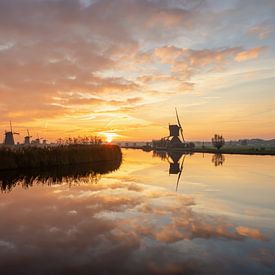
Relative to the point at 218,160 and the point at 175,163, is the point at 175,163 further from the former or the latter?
the point at 218,160

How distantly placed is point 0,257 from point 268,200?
10.6 m

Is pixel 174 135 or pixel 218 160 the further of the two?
pixel 174 135

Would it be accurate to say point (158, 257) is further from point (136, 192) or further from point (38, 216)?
point (136, 192)

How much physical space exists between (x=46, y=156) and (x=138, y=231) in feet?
71.0

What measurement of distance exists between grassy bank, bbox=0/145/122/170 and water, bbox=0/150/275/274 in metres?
10.5

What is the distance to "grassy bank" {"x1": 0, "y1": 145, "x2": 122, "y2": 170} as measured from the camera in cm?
2523

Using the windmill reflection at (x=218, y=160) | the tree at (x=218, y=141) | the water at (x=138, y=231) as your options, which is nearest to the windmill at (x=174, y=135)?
the tree at (x=218, y=141)

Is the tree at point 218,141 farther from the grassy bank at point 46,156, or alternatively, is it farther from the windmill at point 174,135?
the grassy bank at point 46,156

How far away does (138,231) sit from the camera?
8766 mm

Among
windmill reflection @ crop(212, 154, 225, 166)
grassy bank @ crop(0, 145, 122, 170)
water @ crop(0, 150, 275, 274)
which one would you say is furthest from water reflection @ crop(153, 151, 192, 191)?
grassy bank @ crop(0, 145, 122, 170)

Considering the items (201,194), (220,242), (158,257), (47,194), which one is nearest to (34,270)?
(158,257)

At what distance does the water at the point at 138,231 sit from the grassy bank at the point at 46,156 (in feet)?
34.4

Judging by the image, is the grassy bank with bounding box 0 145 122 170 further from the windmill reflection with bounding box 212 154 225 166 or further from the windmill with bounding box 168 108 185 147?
the windmill with bounding box 168 108 185 147

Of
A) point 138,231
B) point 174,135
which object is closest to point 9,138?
point 174,135
